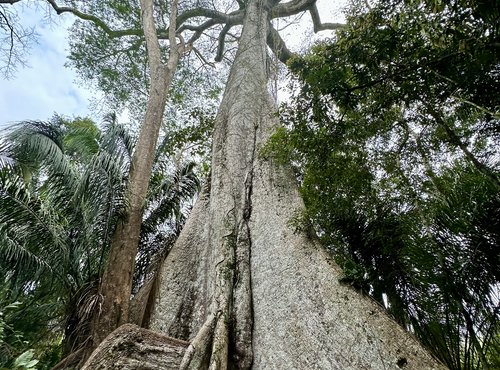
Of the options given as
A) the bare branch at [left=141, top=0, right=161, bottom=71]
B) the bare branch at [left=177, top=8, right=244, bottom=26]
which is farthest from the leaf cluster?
the bare branch at [left=177, top=8, right=244, bottom=26]


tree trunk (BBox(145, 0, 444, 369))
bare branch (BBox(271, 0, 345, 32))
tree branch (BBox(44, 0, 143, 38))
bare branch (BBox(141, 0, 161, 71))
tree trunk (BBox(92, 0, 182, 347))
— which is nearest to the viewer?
tree trunk (BBox(145, 0, 444, 369))

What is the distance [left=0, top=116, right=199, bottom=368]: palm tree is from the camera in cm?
367

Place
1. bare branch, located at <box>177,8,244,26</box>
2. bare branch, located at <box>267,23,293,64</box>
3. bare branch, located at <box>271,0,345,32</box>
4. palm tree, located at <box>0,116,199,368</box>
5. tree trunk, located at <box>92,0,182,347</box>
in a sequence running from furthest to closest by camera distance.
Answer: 1. bare branch, located at <box>271,0,345,32</box>
2. bare branch, located at <box>267,23,293,64</box>
3. bare branch, located at <box>177,8,244,26</box>
4. palm tree, located at <box>0,116,199,368</box>
5. tree trunk, located at <box>92,0,182,347</box>

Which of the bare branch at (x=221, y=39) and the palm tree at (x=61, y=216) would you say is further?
the bare branch at (x=221, y=39)

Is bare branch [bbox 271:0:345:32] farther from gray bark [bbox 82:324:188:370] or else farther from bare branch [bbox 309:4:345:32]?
gray bark [bbox 82:324:188:370]

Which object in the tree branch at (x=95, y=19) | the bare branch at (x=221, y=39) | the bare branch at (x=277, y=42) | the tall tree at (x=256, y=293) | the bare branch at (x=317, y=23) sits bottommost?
the tall tree at (x=256, y=293)

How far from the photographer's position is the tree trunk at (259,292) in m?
1.74

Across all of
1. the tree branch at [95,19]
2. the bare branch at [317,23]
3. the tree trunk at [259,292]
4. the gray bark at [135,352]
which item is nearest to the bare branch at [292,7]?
the bare branch at [317,23]

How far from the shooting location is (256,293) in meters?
2.36

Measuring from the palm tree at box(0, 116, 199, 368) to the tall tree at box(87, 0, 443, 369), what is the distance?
2.92 ft

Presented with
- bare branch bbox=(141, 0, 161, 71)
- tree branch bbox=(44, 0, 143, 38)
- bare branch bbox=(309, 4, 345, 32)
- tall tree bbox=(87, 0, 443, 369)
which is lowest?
tall tree bbox=(87, 0, 443, 369)

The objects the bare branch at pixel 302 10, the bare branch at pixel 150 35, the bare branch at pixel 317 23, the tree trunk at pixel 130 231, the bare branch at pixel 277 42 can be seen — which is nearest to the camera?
the tree trunk at pixel 130 231

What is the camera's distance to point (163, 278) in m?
3.09

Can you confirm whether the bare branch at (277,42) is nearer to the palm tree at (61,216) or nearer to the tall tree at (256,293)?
the tall tree at (256,293)
